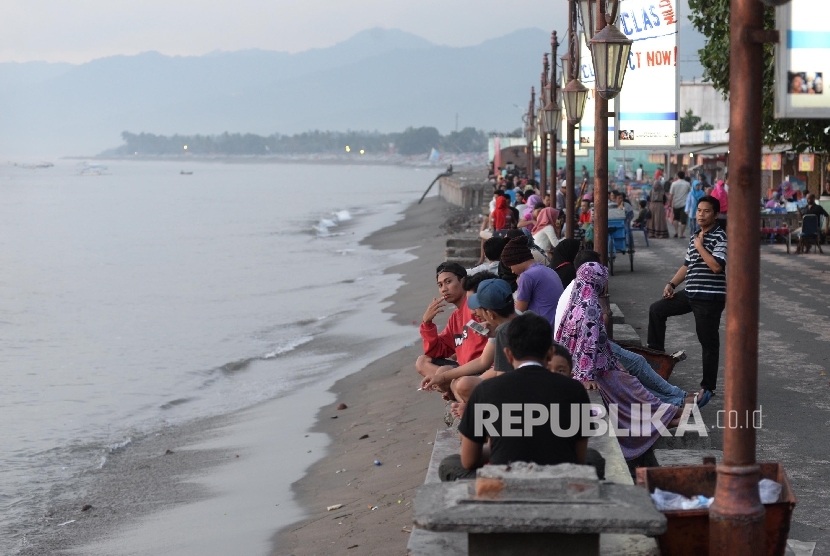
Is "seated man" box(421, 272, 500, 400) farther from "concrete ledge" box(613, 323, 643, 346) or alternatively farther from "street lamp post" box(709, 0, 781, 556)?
"concrete ledge" box(613, 323, 643, 346)

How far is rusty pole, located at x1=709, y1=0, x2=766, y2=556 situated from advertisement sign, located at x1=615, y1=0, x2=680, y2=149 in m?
7.88

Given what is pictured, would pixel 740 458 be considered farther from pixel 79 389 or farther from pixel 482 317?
pixel 79 389

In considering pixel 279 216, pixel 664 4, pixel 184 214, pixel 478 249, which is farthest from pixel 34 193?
pixel 664 4

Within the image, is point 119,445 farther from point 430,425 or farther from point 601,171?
point 601,171

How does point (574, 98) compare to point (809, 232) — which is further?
point (809, 232)

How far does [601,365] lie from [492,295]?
113cm

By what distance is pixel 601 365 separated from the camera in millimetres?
6789

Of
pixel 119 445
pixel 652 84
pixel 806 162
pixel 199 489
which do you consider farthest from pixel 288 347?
pixel 806 162

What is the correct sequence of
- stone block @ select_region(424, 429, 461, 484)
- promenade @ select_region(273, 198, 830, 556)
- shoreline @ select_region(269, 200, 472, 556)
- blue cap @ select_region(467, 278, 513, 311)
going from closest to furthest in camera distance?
stone block @ select_region(424, 429, 461, 484) → blue cap @ select_region(467, 278, 513, 311) → promenade @ select_region(273, 198, 830, 556) → shoreline @ select_region(269, 200, 472, 556)

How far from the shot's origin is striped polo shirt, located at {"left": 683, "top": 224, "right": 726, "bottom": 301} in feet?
27.8

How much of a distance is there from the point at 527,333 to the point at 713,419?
3917 mm

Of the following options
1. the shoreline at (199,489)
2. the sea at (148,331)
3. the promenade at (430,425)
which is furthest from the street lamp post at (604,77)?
the sea at (148,331)

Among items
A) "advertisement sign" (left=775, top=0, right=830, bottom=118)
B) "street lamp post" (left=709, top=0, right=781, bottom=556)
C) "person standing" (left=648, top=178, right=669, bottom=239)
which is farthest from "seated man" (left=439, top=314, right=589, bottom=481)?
"person standing" (left=648, top=178, right=669, bottom=239)

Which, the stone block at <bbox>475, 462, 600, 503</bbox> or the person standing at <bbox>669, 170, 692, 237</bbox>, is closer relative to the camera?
the stone block at <bbox>475, 462, 600, 503</bbox>
